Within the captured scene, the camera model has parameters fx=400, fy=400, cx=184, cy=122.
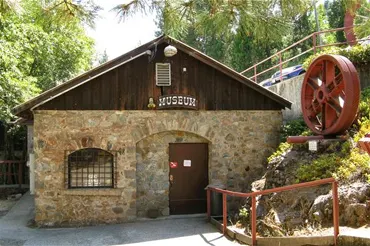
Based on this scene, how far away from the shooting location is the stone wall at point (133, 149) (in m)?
10.3

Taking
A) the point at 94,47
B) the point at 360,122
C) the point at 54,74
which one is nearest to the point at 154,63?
the point at 360,122

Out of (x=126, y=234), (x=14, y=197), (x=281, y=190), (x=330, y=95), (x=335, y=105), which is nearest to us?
(x=281, y=190)

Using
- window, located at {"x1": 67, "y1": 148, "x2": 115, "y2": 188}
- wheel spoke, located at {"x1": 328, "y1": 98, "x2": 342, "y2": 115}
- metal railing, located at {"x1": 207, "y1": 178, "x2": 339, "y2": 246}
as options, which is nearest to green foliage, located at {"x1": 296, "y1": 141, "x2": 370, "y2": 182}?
wheel spoke, located at {"x1": 328, "y1": 98, "x2": 342, "y2": 115}

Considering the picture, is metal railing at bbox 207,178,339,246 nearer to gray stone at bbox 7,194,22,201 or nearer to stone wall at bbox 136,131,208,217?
stone wall at bbox 136,131,208,217

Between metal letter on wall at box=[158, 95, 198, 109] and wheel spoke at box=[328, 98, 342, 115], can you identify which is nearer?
wheel spoke at box=[328, 98, 342, 115]

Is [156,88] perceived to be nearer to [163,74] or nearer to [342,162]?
[163,74]

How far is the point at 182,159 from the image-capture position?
36.4 feet

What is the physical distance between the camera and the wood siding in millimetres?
10438

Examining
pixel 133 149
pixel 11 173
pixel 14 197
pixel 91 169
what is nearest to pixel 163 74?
pixel 133 149

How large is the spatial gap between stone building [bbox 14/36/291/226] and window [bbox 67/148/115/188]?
1.0 inches

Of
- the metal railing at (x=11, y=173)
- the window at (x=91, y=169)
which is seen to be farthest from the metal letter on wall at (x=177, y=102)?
the metal railing at (x=11, y=173)

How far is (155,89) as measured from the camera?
427 inches

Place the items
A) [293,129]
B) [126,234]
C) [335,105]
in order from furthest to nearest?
[293,129] < [335,105] < [126,234]

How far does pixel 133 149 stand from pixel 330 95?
16.8 ft
